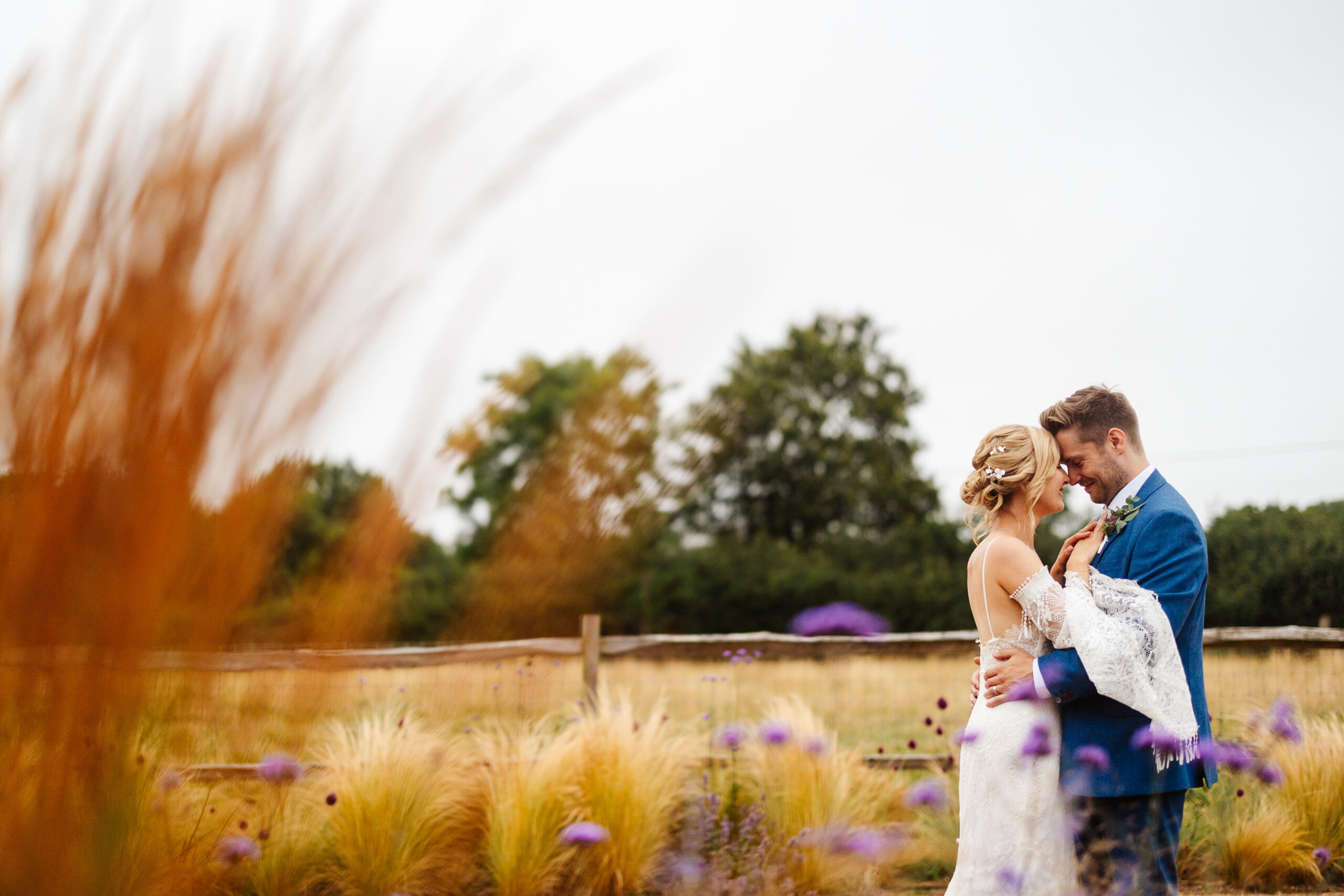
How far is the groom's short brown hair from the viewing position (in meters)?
2.43

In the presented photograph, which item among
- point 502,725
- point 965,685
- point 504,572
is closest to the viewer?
point 504,572

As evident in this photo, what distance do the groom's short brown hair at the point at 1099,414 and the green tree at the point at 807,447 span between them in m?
0.73

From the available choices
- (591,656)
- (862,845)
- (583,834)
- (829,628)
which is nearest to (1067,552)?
(862,845)

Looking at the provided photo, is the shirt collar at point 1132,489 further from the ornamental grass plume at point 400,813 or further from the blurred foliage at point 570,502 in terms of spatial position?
the ornamental grass plume at point 400,813

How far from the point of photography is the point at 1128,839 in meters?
2.05

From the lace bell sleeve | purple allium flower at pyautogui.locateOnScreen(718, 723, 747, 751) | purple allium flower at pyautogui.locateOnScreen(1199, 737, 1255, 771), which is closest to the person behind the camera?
purple allium flower at pyautogui.locateOnScreen(1199, 737, 1255, 771)

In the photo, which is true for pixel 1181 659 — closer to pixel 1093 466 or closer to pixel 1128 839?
pixel 1128 839

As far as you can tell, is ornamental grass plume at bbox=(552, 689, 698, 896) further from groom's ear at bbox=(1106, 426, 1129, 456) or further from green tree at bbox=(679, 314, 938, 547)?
groom's ear at bbox=(1106, 426, 1129, 456)

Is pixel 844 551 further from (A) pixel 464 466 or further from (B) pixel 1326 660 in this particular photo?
(A) pixel 464 466

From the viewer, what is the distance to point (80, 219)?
54cm

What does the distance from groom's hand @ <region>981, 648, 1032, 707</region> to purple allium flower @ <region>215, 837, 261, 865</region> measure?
6.43ft

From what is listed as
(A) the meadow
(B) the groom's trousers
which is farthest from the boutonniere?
(A) the meadow

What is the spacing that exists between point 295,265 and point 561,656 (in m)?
5.48

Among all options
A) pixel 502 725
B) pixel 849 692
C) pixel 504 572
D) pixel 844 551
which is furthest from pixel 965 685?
pixel 844 551
